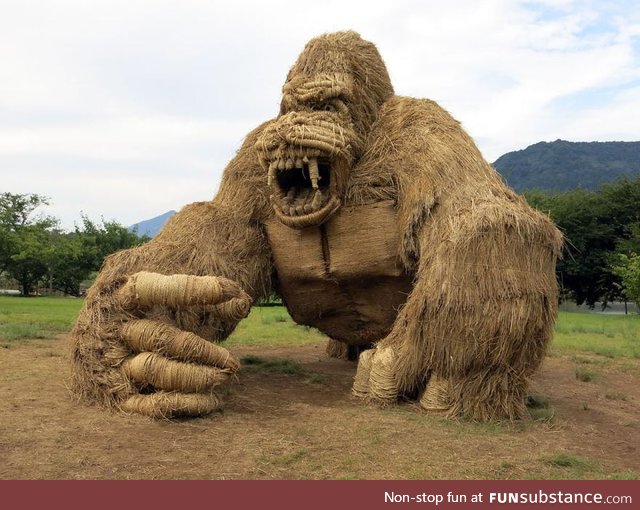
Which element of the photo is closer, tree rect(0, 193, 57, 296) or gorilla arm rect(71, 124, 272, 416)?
gorilla arm rect(71, 124, 272, 416)

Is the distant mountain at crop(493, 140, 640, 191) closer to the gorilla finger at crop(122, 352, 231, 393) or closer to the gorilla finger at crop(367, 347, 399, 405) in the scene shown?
the gorilla finger at crop(367, 347, 399, 405)

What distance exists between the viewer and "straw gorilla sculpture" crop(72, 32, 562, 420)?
11.9ft

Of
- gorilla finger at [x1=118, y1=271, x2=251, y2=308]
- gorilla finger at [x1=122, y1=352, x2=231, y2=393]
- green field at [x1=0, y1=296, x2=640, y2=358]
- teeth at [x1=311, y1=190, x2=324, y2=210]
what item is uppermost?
teeth at [x1=311, y1=190, x2=324, y2=210]

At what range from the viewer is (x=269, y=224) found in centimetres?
482

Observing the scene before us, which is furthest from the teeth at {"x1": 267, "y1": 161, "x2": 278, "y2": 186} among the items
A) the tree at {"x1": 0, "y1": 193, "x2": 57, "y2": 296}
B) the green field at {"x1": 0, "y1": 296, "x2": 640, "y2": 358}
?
the tree at {"x1": 0, "y1": 193, "x2": 57, "y2": 296}

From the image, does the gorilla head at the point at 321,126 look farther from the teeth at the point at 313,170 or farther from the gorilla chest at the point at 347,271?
the gorilla chest at the point at 347,271

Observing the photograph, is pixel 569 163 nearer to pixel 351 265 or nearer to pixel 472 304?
pixel 351 265

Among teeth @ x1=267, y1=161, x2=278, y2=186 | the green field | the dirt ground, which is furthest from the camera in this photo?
the green field

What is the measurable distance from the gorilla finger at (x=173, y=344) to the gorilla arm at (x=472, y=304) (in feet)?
3.22

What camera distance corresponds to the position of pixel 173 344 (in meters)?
3.62

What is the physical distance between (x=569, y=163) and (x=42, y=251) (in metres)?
88.6

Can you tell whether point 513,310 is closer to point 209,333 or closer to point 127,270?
point 209,333

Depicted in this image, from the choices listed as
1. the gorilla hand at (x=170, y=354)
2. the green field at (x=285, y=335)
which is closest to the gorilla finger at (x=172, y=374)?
the gorilla hand at (x=170, y=354)
